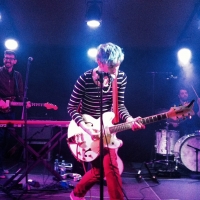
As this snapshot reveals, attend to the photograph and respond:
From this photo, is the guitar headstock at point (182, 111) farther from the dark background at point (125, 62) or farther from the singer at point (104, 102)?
the dark background at point (125, 62)

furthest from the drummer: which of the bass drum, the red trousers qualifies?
the red trousers

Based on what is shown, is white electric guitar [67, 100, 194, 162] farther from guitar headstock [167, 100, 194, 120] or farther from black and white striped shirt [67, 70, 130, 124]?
black and white striped shirt [67, 70, 130, 124]

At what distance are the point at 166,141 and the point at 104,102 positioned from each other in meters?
5.00

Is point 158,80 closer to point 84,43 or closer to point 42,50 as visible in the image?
point 84,43

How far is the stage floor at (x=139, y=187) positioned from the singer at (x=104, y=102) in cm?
133

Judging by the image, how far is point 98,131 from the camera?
397cm

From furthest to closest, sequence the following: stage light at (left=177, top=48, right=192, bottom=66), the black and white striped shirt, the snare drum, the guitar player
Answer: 1. stage light at (left=177, top=48, right=192, bottom=66)
2. the snare drum
3. the guitar player
4. the black and white striped shirt

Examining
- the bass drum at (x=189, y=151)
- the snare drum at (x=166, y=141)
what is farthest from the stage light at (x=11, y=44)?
the bass drum at (x=189, y=151)

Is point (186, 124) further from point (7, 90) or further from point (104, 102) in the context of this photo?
point (104, 102)

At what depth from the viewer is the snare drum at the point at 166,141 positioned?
346 inches

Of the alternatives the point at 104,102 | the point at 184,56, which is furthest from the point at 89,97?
the point at 184,56

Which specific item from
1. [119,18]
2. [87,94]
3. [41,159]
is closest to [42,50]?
[119,18]

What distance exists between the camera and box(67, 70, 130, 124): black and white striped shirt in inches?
161

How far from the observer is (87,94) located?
4133 millimetres
